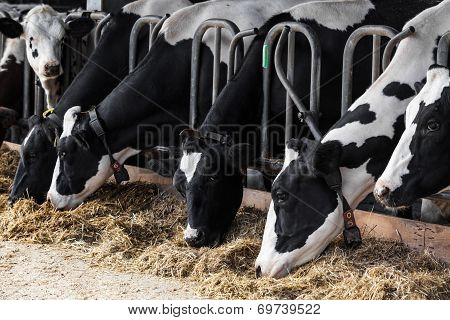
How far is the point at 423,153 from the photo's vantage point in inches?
168

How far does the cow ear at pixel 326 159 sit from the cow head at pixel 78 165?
7.90 feet

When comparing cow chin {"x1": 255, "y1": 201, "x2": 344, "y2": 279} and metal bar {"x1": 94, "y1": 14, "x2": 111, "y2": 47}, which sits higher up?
metal bar {"x1": 94, "y1": 14, "x2": 111, "y2": 47}

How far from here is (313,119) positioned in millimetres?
5184

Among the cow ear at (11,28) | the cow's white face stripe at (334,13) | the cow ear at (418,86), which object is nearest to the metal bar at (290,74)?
the cow's white face stripe at (334,13)

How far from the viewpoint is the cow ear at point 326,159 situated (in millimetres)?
4695

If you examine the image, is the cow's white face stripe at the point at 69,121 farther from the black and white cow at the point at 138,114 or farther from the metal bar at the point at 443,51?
the metal bar at the point at 443,51

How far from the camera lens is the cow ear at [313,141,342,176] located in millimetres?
4695

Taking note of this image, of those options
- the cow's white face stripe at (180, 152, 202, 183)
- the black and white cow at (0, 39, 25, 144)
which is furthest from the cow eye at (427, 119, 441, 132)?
the black and white cow at (0, 39, 25, 144)

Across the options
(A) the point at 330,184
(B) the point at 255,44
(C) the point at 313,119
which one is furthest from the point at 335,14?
(A) the point at 330,184

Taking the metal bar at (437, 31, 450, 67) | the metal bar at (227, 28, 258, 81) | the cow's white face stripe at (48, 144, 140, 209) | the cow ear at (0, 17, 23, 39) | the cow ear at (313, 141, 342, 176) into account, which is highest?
the metal bar at (437, 31, 450, 67)

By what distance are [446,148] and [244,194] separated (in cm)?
220

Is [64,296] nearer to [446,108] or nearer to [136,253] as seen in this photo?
[136,253]

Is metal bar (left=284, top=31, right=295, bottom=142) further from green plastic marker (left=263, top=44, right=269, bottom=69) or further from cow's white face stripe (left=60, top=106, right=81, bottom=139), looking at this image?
cow's white face stripe (left=60, top=106, right=81, bottom=139)

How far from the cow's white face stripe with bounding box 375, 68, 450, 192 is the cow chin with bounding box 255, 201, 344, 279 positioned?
481 mm
